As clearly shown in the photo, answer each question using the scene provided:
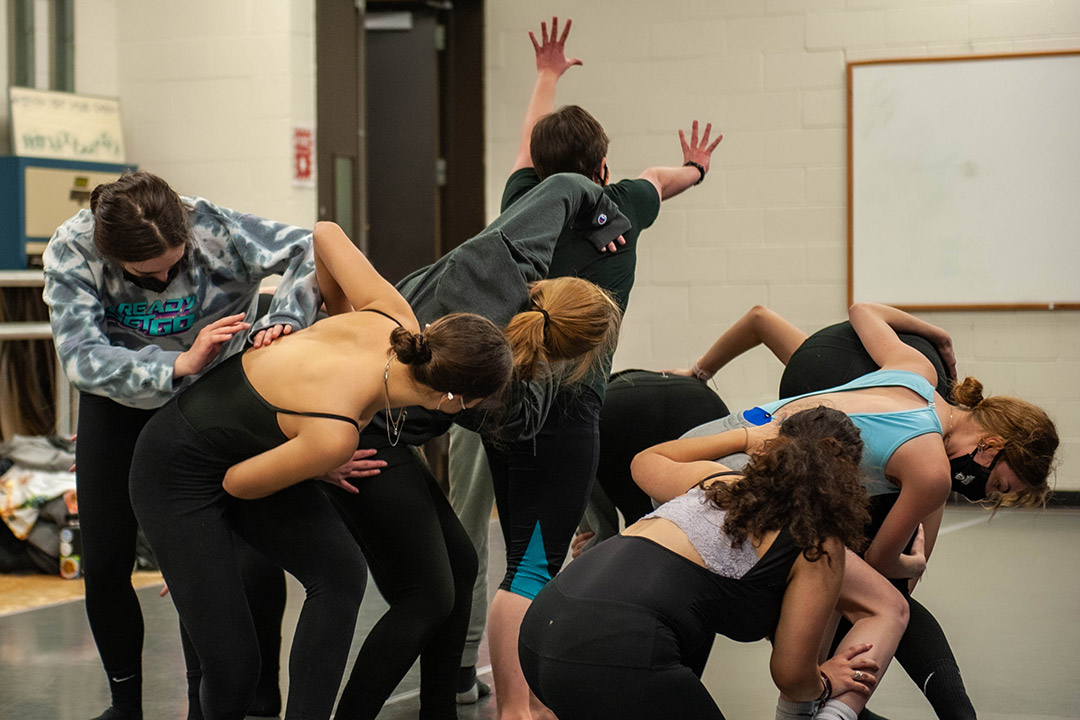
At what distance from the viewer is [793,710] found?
206 centimetres

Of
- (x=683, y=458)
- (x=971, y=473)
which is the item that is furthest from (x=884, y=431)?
(x=683, y=458)

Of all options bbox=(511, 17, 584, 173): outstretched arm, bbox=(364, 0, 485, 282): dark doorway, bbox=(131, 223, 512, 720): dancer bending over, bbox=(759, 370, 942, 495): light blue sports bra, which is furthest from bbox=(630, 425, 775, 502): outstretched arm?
bbox=(364, 0, 485, 282): dark doorway

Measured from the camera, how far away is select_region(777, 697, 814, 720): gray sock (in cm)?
204

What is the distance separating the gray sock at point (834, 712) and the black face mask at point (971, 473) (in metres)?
0.53

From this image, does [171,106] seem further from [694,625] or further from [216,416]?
[694,625]

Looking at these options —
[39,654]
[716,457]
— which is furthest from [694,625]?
[39,654]

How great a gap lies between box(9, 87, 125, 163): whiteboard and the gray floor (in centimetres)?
210

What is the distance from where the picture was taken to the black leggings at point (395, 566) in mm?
2148

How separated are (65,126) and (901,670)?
13.2 ft

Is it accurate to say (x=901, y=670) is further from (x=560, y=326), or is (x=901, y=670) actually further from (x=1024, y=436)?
(x=560, y=326)

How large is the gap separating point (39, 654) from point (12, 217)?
218 centimetres

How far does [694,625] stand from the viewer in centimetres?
184

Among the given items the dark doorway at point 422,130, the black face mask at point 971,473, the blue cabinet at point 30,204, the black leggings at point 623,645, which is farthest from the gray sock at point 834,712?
the dark doorway at point 422,130

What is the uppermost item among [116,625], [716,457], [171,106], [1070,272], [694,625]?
[171,106]
